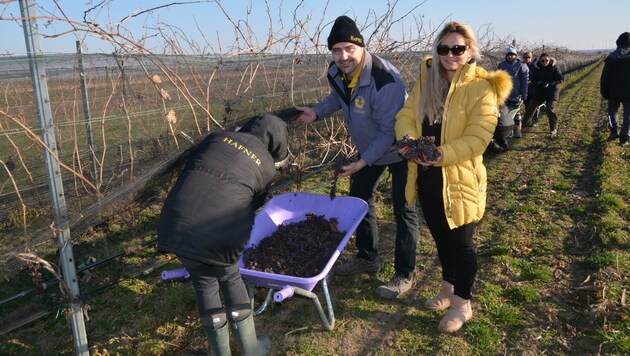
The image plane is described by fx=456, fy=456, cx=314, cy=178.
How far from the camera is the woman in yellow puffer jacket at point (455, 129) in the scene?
2.35 m

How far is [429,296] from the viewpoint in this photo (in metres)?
3.19

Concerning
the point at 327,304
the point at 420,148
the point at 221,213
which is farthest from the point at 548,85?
the point at 221,213

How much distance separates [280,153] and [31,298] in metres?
2.46

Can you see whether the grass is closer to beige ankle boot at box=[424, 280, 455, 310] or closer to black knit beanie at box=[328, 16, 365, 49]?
beige ankle boot at box=[424, 280, 455, 310]

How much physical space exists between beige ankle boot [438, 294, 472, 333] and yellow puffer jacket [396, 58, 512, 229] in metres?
0.60

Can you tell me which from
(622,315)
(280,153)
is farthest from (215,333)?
(622,315)

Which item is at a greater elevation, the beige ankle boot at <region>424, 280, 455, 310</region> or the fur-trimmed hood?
the fur-trimmed hood

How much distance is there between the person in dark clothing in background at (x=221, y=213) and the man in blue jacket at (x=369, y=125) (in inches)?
27.0

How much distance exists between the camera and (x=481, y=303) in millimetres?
3076

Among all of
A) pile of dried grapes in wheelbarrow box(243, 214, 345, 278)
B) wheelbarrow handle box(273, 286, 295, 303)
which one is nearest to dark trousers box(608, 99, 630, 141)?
pile of dried grapes in wheelbarrow box(243, 214, 345, 278)

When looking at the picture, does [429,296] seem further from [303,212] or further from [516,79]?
[516,79]

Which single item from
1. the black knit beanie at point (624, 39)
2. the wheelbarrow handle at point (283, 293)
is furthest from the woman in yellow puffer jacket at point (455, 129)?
the black knit beanie at point (624, 39)

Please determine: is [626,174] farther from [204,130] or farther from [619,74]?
[204,130]

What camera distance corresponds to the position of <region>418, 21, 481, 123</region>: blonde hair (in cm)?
240
